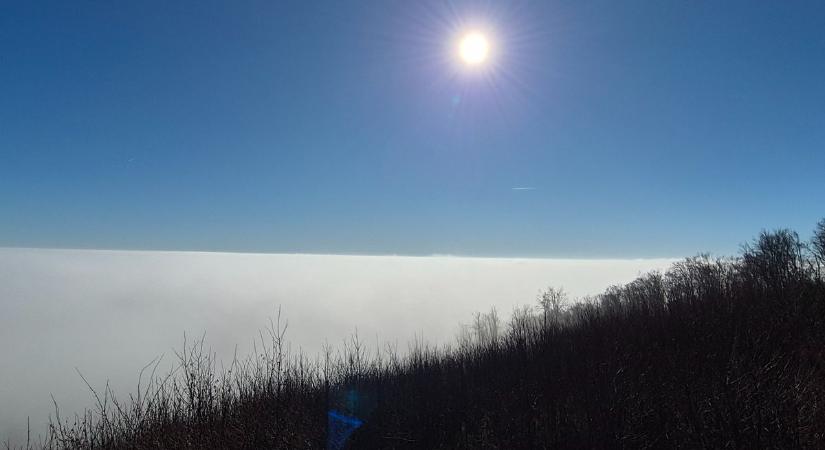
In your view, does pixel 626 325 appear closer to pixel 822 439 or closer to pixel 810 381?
pixel 810 381

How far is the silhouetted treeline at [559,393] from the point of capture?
7.58 m

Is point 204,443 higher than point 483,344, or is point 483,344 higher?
point 483,344

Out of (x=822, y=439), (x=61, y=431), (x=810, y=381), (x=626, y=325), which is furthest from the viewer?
(x=626, y=325)

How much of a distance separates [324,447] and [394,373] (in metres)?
7.70

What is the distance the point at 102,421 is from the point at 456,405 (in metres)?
9.44

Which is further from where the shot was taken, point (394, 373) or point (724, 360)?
point (394, 373)

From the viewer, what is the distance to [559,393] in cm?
993

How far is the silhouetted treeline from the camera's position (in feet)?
24.9

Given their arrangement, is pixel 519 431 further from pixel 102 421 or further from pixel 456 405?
pixel 102 421

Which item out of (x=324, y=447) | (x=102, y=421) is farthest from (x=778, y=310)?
(x=102, y=421)

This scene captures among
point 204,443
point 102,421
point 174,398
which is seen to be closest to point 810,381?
point 204,443

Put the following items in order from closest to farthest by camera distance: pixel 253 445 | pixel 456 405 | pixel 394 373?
pixel 253 445 < pixel 456 405 < pixel 394 373

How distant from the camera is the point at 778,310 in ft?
43.5

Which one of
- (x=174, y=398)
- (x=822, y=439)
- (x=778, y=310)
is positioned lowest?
(x=822, y=439)
